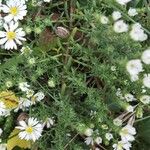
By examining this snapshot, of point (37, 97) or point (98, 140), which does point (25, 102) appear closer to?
point (37, 97)

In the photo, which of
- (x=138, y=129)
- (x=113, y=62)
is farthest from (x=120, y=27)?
(x=138, y=129)

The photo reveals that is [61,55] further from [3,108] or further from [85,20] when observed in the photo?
[3,108]

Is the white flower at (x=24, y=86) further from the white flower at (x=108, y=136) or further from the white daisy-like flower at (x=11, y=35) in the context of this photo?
the white flower at (x=108, y=136)

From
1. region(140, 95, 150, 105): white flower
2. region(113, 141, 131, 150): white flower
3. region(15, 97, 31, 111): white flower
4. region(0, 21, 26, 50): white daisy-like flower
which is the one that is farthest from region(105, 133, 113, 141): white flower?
region(0, 21, 26, 50): white daisy-like flower

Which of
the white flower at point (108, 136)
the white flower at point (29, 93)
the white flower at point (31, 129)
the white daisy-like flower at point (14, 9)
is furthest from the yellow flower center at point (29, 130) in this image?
the white daisy-like flower at point (14, 9)

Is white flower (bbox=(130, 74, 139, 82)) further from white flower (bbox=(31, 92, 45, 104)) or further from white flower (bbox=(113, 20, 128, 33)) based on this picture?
white flower (bbox=(31, 92, 45, 104))

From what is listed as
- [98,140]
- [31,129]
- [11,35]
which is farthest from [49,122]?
[11,35]
